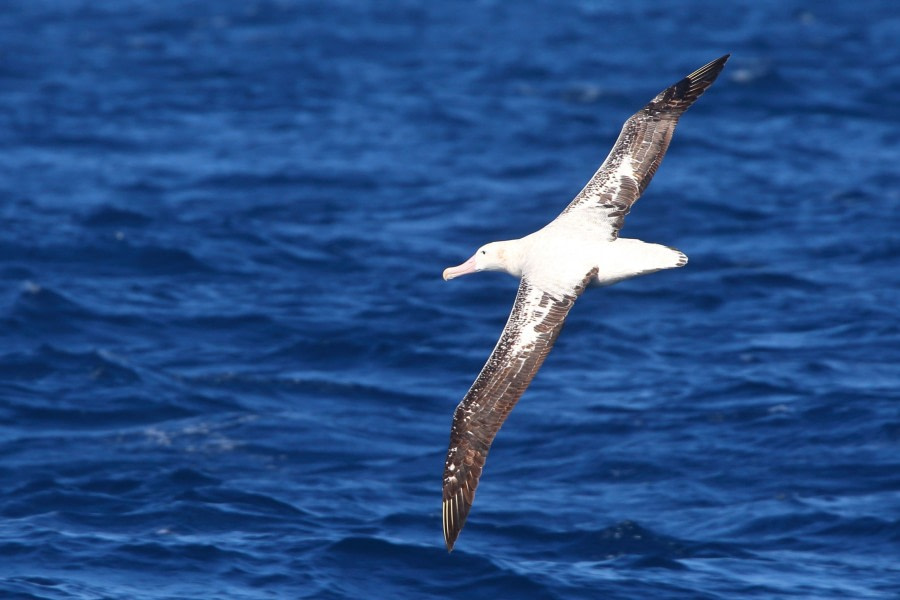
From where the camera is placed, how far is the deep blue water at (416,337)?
13.8m

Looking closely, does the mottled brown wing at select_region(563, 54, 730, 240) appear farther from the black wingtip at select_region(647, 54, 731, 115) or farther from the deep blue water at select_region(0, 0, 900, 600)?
the deep blue water at select_region(0, 0, 900, 600)

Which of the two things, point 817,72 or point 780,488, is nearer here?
point 780,488

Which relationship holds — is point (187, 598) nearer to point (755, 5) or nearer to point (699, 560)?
point (699, 560)

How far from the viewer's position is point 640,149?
44.4 ft

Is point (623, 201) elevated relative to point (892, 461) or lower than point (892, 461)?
elevated

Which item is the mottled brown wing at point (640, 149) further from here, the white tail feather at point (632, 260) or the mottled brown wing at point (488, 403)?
the mottled brown wing at point (488, 403)

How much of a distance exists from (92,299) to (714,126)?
50.7 feet

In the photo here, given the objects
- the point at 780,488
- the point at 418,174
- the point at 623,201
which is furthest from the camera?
the point at 418,174

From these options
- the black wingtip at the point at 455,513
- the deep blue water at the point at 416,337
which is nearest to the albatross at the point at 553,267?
the black wingtip at the point at 455,513

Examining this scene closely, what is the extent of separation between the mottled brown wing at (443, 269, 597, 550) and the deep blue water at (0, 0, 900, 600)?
1.93 metres

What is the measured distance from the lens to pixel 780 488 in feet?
50.0

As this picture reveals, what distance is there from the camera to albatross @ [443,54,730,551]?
1158 centimetres

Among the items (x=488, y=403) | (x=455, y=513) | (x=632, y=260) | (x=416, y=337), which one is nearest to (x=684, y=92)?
(x=632, y=260)

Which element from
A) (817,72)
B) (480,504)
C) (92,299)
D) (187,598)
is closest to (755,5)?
(817,72)
